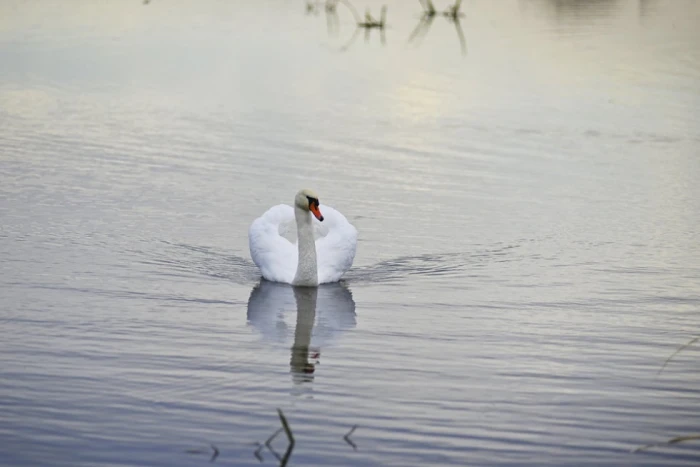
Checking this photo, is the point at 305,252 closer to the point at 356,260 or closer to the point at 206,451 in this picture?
the point at 356,260

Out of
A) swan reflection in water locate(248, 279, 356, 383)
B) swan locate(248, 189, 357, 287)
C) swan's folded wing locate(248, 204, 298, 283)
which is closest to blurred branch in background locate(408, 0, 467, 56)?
swan's folded wing locate(248, 204, 298, 283)

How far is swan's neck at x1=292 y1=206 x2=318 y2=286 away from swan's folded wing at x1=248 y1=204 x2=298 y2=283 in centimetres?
16

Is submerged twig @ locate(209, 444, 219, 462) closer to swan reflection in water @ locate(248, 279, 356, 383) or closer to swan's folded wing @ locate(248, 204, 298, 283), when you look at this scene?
swan reflection in water @ locate(248, 279, 356, 383)

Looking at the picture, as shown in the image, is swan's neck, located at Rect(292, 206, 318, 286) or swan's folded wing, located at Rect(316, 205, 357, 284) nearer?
swan's neck, located at Rect(292, 206, 318, 286)

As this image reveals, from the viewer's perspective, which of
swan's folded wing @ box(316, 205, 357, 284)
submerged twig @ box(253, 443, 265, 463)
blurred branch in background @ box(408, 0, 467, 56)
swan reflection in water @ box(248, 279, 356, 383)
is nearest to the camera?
submerged twig @ box(253, 443, 265, 463)

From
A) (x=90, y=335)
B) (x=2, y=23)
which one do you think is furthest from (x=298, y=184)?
(x=2, y=23)

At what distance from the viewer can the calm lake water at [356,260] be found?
285 inches

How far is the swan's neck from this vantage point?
11.1m

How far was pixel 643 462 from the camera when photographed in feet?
22.2

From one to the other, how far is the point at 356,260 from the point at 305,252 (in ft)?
3.02

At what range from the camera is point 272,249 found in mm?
11438

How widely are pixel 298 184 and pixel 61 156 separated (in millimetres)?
3125

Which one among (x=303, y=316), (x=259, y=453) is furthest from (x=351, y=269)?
(x=259, y=453)

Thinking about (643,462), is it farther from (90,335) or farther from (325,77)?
(325,77)
